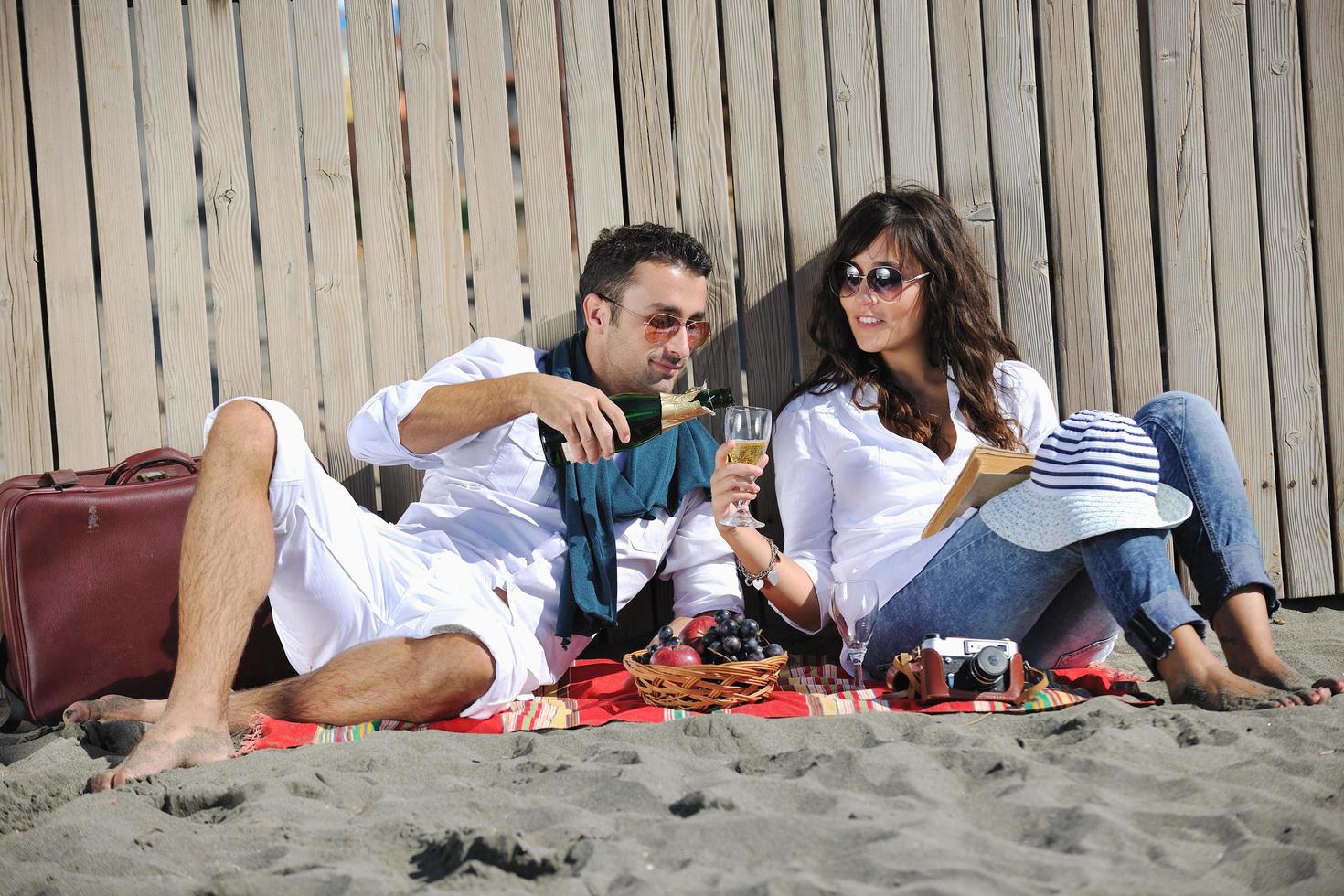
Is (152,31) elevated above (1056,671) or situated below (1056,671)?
above

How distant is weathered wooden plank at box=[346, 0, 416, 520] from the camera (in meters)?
3.77

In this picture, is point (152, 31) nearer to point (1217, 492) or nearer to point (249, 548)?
point (249, 548)

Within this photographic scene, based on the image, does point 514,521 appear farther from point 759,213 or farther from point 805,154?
point 805,154

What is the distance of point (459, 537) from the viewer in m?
3.25

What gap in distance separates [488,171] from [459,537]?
53.3 inches

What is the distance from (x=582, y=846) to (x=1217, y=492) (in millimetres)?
1883

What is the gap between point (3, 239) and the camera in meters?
3.78

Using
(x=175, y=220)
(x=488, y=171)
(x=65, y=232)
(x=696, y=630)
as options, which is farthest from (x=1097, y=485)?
(x=65, y=232)

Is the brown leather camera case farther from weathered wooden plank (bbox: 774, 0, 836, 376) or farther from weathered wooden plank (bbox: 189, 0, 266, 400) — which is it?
weathered wooden plank (bbox: 189, 0, 266, 400)

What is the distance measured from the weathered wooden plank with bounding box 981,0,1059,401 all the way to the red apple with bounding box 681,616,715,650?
1630mm

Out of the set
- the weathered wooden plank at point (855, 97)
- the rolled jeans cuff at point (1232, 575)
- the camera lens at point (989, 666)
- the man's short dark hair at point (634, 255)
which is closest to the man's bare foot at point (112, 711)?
the man's short dark hair at point (634, 255)

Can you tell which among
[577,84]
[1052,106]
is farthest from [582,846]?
[1052,106]

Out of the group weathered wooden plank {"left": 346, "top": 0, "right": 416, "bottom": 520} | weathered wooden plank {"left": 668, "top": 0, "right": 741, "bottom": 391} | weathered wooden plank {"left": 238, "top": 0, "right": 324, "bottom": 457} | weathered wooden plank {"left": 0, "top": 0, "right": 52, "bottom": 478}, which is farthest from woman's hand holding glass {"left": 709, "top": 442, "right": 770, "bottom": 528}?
weathered wooden plank {"left": 0, "top": 0, "right": 52, "bottom": 478}

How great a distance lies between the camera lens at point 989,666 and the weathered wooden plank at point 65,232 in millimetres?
2985
